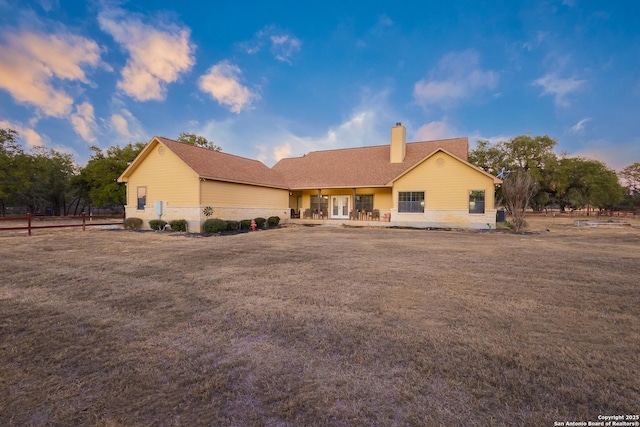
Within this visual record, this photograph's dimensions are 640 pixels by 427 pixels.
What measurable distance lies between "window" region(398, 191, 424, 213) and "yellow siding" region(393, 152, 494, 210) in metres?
0.35

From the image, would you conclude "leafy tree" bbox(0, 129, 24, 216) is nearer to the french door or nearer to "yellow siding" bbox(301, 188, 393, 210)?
"yellow siding" bbox(301, 188, 393, 210)

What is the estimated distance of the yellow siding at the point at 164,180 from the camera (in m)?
17.9

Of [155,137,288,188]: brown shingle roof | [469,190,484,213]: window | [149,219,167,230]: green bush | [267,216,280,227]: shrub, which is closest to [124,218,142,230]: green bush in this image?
[149,219,167,230]: green bush

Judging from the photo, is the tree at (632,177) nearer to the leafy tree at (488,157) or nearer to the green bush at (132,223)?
the leafy tree at (488,157)

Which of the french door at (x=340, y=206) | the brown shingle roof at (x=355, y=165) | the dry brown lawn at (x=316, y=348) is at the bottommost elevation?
the dry brown lawn at (x=316, y=348)

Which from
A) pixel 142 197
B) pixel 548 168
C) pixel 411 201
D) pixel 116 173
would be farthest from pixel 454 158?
pixel 116 173

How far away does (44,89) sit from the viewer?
1795 centimetres

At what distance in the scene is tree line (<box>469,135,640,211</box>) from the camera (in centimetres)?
3950

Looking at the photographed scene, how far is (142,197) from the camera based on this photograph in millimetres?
20375

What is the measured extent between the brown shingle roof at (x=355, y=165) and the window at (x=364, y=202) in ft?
6.12

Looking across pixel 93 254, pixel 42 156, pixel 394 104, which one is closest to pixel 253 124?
pixel 394 104

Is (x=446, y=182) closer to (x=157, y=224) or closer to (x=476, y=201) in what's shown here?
(x=476, y=201)

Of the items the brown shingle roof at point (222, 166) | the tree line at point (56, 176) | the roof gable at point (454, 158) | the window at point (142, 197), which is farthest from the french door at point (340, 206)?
the tree line at point (56, 176)

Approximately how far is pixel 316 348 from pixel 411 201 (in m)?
19.9
